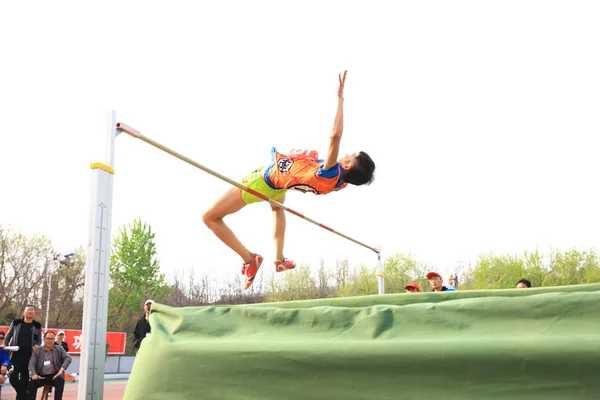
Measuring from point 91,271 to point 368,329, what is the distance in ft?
5.45

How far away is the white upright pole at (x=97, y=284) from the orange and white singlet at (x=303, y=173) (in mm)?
1555

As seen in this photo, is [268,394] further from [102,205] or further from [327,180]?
[327,180]

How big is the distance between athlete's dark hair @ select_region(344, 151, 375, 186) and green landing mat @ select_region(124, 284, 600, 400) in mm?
2398

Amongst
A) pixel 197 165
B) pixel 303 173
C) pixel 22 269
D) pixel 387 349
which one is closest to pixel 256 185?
pixel 303 173

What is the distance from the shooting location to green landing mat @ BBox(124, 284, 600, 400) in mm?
1340

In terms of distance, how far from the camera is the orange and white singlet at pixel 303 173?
4156mm

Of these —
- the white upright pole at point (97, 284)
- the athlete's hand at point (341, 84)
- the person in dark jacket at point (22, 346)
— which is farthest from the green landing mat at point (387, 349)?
the person in dark jacket at point (22, 346)

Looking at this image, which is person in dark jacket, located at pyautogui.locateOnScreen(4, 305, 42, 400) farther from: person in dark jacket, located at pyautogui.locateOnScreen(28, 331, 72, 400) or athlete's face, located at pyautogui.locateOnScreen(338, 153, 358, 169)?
athlete's face, located at pyautogui.locateOnScreen(338, 153, 358, 169)

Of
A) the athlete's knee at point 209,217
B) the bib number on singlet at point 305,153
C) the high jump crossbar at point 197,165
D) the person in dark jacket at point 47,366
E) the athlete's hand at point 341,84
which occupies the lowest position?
the person in dark jacket at point 47,366

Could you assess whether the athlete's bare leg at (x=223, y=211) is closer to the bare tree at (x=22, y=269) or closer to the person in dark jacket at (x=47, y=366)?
the person in dark jacket at (x=47, y=366)

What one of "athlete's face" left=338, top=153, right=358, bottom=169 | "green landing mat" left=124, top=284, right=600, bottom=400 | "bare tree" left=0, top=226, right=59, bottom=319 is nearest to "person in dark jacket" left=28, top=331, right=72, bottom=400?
"athlete's face" left=338, top=153, right=358, bottom=169

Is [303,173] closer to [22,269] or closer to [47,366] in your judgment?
[47,366]

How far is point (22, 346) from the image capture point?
6.94 metres

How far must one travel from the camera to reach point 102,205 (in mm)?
2842
